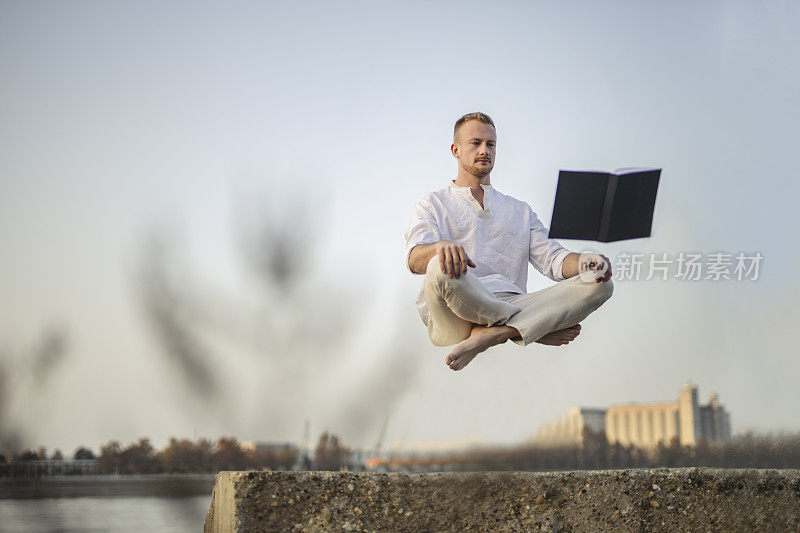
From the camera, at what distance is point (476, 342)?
4273 millimetres

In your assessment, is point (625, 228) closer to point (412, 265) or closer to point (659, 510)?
point (412, 265)

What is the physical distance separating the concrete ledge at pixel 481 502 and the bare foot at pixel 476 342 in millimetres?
1184

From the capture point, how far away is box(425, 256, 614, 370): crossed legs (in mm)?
4129

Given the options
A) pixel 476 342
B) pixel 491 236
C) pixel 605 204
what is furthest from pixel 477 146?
pixel 476 342

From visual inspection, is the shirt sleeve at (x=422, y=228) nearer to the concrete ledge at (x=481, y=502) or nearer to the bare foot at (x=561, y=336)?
the bare foot at (x=561, y=336)

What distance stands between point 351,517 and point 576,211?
245 centimetres

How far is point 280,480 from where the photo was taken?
511 centimetres

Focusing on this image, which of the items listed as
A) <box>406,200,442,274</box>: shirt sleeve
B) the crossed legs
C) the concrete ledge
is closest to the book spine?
the crossed legs

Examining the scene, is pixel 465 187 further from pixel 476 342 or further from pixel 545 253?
pixel 476 342

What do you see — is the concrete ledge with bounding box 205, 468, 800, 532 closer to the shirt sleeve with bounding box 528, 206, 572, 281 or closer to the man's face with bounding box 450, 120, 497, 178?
the shirt sleeve with bounding box 528, 206, 572, 281

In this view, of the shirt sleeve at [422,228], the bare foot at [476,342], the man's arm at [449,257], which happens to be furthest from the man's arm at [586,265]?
the shirt sleeve at [422,228]

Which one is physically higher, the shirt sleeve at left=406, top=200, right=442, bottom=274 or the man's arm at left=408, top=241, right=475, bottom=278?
the shirt sleeve at left=406, top=200, right=442, bottom=274

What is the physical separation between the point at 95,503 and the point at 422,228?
55.0m

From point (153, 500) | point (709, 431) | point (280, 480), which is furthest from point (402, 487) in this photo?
point (153, 500)
